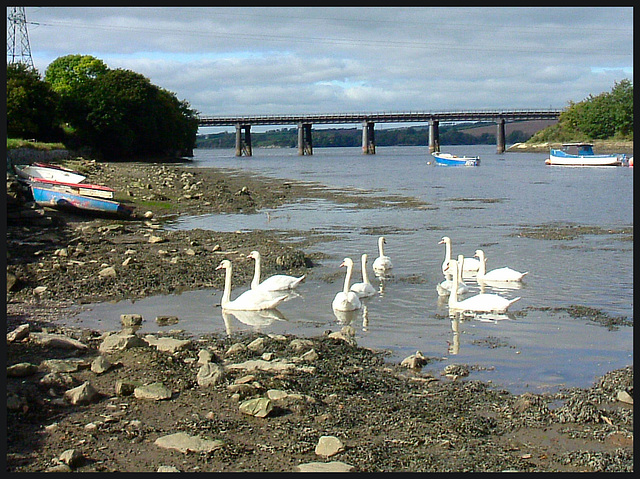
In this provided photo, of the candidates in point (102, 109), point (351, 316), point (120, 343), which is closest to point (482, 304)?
point (351, 316)

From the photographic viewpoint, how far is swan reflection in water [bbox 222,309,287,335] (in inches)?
513

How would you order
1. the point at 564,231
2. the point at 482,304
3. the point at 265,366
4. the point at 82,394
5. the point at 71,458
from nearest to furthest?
1. the point at 71,458
2. the point at 82,394
3. the point at 265,366
4. the point at 482,304
5. the point at 564,231

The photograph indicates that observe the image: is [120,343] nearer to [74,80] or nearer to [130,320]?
[130,320]

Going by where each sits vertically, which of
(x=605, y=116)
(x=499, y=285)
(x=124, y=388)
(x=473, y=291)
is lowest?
(x=473, y=291)

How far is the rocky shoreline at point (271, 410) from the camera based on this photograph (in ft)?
22.8

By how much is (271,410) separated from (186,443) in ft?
3.46

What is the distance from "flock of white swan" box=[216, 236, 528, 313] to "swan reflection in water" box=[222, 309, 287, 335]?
124mm

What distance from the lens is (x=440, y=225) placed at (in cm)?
2719

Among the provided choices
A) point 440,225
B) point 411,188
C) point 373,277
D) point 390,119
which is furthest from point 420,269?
point 390,119

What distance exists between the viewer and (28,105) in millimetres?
61781

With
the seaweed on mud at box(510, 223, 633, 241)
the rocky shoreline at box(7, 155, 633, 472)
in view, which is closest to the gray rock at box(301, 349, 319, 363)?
the rocky shoreline at box(7, 155, 633, 472)

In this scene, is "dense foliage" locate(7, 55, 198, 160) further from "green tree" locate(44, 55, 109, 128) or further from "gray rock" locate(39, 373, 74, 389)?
"gray rock" locate(39, 373, 74, 389)

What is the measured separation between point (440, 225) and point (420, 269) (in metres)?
9.03

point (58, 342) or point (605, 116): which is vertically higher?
point (605, 116)
